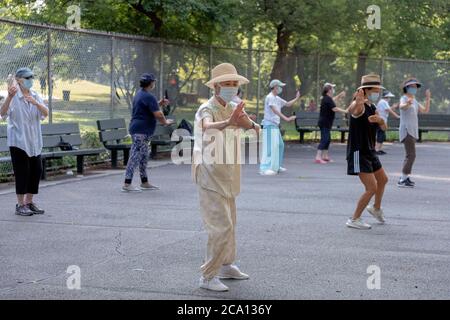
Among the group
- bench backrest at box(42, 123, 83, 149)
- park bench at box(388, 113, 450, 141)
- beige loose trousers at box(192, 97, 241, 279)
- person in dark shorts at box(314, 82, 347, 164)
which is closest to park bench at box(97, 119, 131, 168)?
bench backrest at box(42, 123, 83, 149)

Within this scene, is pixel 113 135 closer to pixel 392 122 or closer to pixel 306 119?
pixel 306 119

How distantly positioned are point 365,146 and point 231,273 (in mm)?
3424

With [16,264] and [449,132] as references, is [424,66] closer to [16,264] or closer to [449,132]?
[449,132]

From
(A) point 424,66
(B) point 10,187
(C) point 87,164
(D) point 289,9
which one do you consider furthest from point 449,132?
(B) point 10,187

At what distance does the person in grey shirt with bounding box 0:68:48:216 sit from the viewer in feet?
33.6

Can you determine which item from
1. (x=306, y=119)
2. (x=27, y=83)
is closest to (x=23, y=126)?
(x=27, y=83)

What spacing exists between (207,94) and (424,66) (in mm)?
9867

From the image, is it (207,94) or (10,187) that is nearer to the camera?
(10,187)

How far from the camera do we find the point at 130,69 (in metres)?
18.2

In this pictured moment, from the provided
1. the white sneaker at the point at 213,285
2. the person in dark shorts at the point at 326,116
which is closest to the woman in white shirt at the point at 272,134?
the person in dark shorts at the point at 326,116

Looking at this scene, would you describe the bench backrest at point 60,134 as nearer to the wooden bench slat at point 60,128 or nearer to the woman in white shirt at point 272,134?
the wooden bench slat at point 60,128

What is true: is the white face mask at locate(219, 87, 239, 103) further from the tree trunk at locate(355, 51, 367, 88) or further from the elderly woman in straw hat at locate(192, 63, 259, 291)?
the tree trunk at locate(355, 51, 367, 88)

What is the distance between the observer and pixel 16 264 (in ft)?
24.7

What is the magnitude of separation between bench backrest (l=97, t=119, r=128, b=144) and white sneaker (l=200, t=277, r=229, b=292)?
9.48 metres
